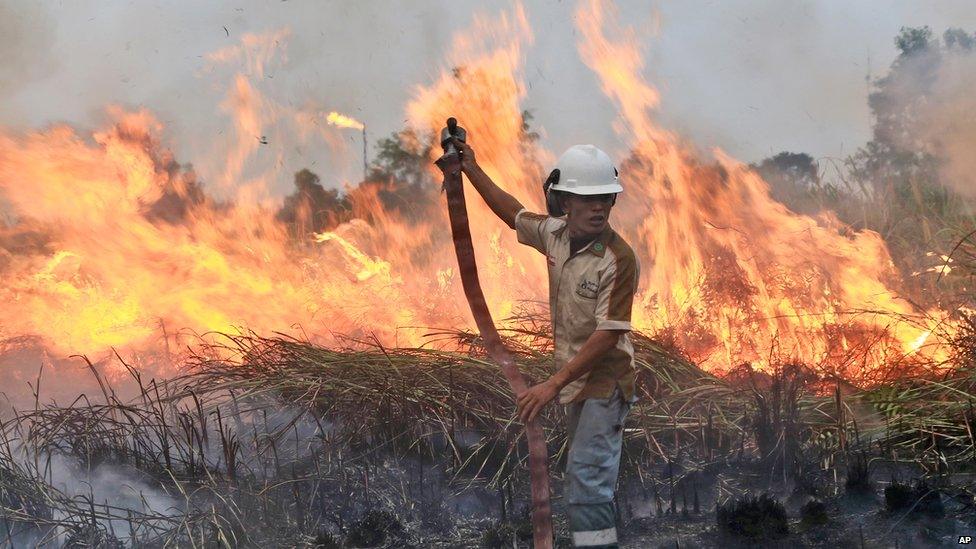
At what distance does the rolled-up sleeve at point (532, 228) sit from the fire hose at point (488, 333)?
0.32 m

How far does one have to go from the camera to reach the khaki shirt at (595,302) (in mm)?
4480

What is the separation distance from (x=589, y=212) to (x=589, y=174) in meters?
0.18

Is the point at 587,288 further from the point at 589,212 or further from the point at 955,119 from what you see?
the point at 955,119

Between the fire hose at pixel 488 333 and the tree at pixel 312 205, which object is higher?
the tree at pixel 312 205

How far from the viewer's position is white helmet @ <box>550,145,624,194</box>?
4477mm

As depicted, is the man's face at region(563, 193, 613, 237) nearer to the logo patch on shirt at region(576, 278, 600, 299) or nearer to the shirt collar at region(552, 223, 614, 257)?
the shirt collar at region(552, 223, 614, 257)

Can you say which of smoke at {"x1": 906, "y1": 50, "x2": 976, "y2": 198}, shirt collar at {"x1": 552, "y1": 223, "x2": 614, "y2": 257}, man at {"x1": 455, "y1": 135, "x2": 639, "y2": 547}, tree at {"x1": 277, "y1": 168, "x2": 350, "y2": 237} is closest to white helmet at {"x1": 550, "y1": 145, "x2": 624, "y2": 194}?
man at {"x1": 455, "y1": 135, "x2": 639, "y2": 547}

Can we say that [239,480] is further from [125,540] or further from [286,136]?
[286,136]

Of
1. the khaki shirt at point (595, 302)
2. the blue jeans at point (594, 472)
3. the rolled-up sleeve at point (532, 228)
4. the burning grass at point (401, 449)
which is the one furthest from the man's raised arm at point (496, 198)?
the burning grass at point (401, 449)

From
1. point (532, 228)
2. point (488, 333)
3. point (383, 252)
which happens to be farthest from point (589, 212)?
point (383, 252)

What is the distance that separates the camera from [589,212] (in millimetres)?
4535

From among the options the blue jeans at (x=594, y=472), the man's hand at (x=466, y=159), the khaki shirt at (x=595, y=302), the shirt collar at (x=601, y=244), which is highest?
the man's hand at (x=466, y=159)

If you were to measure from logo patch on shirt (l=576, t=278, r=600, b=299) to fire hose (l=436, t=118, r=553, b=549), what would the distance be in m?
0.55

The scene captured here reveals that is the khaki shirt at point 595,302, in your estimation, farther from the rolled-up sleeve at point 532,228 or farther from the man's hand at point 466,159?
the man's hand at point 466,159
